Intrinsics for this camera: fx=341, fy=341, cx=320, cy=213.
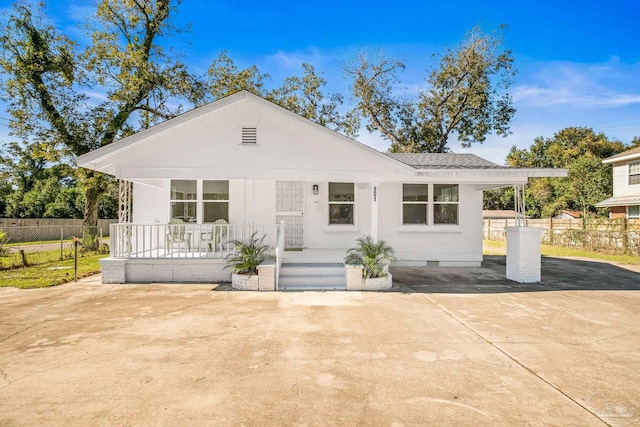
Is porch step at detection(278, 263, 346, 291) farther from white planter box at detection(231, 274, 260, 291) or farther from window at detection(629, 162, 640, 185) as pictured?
window at detection(629, 162, 640, 185)

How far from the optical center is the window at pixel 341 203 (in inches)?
456

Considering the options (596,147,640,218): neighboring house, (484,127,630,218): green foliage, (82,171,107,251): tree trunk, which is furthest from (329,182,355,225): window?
(484,127,630,218): green foliage

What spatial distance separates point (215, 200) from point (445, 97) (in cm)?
2040

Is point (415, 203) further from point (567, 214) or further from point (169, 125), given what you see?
point (567, 214)

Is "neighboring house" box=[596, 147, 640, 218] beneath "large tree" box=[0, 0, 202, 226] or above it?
beneath

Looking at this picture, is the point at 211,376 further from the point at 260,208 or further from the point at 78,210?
the point at 78,210

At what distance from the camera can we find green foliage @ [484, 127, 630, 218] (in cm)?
3127

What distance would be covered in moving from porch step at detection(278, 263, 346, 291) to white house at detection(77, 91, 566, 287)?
91 mm

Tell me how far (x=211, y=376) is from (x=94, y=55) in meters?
20.8

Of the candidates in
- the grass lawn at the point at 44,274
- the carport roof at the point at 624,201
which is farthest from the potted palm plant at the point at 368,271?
the carport roof at the point at 624,201

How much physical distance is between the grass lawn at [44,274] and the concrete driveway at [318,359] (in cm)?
125

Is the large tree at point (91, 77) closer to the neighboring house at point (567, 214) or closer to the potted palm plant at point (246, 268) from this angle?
the potted palm plant at point (246, 268)

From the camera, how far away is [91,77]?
18.4m

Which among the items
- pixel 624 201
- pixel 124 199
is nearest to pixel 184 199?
pixel 124 199
